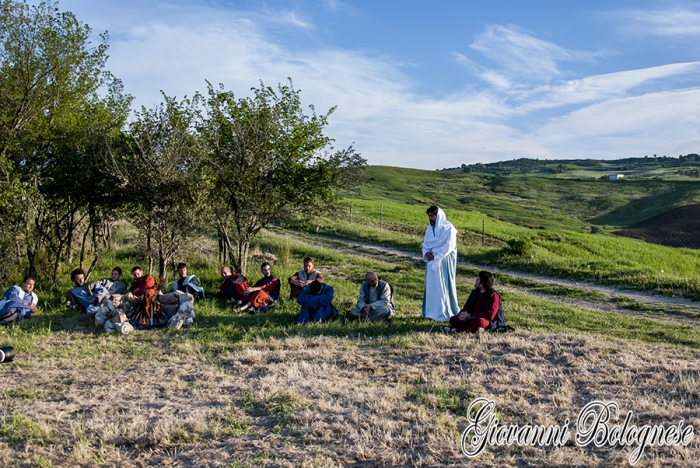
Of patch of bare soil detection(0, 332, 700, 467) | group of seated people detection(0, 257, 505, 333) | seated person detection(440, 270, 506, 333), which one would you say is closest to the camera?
patch of bare soil detection(0, 332, 700, 467)

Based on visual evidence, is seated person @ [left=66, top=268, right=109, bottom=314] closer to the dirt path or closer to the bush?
the dirt path

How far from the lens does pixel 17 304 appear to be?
10.7 meters

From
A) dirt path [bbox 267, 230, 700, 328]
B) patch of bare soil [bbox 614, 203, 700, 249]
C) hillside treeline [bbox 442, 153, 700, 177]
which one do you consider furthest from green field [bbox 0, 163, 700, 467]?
hillside treeline [bbox 442, 153, 700, 177]

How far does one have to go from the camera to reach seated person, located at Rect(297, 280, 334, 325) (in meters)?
10.8

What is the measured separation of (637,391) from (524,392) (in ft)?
4.07

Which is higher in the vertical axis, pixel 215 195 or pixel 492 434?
pixel 215 195

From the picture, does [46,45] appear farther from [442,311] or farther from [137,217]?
[442,311]

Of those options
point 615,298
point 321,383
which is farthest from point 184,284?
point 615,298

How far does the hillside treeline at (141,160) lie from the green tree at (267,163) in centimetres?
3

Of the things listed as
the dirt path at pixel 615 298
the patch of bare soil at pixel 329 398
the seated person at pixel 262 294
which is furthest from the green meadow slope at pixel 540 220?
the patch of bare soil at pixel 329 398

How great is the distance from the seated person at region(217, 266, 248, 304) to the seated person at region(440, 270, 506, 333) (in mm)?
4510

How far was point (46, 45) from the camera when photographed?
43.5 ft

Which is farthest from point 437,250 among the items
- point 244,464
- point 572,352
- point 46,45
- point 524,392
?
point 46,45

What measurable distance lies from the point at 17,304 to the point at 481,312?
27.4 ft
